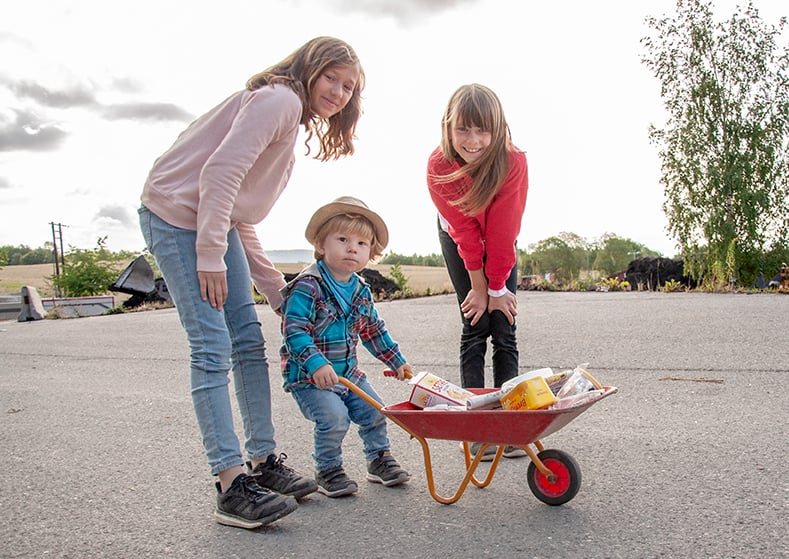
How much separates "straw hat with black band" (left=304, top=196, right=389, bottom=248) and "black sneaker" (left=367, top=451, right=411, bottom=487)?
99 cm

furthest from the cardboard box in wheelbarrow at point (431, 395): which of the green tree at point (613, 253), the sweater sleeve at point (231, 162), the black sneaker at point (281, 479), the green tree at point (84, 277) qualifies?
the green tree at point (84, 277)

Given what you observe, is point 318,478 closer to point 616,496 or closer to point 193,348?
point 193,348

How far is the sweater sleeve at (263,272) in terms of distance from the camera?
3250 mm

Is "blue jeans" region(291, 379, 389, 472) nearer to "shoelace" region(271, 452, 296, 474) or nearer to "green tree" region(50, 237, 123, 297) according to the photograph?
"shoelace" region(271, 452, 296, 474)

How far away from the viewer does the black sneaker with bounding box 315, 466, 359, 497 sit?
294 cm

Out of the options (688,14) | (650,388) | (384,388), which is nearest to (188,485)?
(384,388)

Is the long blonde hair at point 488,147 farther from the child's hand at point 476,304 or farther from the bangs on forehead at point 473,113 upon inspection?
the child's hand at point 476,304

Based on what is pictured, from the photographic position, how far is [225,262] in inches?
115

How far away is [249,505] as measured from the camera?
8.59ft

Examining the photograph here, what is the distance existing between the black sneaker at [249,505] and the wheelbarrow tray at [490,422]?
1.68ft

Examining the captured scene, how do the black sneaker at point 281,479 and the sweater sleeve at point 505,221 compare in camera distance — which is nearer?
the black sneaker at point 281,479

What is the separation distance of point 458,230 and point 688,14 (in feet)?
38.3

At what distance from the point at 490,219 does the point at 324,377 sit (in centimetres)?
114

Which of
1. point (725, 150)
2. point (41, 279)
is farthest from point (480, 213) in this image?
point (41, 279)
